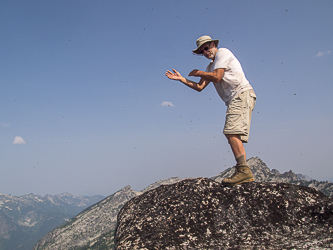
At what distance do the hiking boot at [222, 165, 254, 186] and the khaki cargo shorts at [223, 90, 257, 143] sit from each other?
872mm

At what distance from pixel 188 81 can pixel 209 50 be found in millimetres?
1275

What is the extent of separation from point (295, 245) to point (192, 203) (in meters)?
2.46

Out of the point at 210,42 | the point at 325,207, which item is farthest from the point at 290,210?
the point at 210,42

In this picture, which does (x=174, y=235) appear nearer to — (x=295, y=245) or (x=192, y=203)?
(x=192, y=203)

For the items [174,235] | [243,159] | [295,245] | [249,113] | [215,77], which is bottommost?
[295,245]

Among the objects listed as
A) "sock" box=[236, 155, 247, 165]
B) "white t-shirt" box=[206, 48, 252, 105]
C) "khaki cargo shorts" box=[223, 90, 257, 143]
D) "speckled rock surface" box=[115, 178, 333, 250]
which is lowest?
"speckled rock surface" box=[115, 178, 333, 250]

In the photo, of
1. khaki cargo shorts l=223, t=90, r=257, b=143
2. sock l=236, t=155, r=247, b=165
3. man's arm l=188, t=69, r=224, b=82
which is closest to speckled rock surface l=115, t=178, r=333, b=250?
sock l=236, t=155, r=247, b=165

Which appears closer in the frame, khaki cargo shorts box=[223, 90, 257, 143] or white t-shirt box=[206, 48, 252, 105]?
A: khaki cargo shorts box=[223, 90, 257, 143]

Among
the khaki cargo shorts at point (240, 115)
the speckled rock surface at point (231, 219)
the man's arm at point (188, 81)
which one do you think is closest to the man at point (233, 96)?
the khaki cargo shorts at point (240, 115)

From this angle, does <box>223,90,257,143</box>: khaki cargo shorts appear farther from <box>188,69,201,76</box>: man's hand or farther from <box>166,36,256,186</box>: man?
<box>188,69,201,76</box>: man's hand

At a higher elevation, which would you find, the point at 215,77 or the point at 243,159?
the point at 215,77

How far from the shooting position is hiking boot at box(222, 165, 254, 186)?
7.26 m

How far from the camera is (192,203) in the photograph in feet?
20.9

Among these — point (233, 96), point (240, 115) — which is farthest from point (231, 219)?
point (233, 96)
